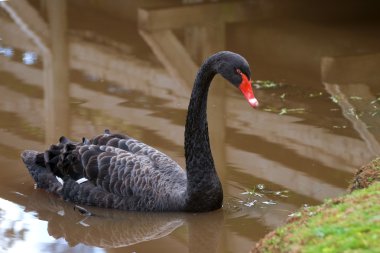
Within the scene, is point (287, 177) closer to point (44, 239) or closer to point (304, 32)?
point (44, 239)

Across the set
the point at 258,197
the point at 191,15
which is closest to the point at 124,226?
the point at 258,197

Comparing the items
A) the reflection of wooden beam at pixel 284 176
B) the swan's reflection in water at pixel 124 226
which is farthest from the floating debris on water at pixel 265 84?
the swan's reflection in water at pixel 124 226

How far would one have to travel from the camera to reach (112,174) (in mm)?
6023

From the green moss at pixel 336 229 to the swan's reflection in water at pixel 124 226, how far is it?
1.23 meters

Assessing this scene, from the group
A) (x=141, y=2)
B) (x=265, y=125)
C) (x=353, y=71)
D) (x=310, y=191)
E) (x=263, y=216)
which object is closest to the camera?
(x=263, y=216)

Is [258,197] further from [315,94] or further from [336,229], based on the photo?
[315,94]

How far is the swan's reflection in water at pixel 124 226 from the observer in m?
→ 5.51

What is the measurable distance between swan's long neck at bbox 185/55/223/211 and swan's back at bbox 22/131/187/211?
4.5 inches

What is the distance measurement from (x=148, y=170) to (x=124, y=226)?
46 centimetres

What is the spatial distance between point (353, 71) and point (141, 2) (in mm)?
4060

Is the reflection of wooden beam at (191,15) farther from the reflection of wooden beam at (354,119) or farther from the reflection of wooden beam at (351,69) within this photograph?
the reflection of wooden beam at (354,119)

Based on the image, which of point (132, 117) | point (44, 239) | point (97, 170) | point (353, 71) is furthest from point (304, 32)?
point (44, 239)

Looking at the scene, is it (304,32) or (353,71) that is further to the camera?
(304,32)

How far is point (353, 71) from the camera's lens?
30.4 feet
